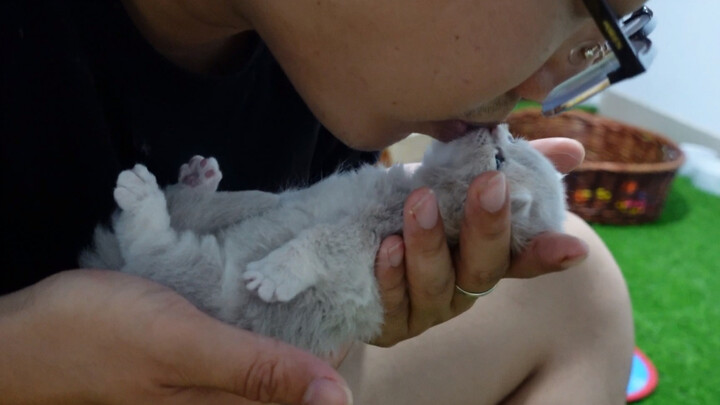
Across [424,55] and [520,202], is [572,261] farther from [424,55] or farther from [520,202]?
[424,55]

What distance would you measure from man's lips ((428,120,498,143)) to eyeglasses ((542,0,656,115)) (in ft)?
0.33

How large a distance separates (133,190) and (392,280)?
32cm

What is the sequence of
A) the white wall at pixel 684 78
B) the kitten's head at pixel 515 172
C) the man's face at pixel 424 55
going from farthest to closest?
the white wall at pixel 684 78 < the kitten's head at pixel 515 172 < the man's face at pixel 424 55

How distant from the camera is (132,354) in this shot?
69 cm

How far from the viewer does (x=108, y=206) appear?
94cm

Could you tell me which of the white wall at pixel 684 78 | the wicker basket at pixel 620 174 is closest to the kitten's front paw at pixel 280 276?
the wicker basket at pixel 620 174

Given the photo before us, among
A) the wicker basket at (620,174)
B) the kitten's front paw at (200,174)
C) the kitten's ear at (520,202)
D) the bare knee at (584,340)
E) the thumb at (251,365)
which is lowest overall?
the wicker basket at (620,174)

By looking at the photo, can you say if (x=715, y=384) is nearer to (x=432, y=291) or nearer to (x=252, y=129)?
(x=432, y=291)

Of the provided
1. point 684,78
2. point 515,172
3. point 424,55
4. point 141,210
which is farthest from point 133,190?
point 684,78

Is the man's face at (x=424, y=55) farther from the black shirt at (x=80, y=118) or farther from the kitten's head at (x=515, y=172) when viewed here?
the black shirt at (x=80, y=118)

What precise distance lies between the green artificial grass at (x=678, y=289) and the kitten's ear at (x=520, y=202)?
1.05 metres

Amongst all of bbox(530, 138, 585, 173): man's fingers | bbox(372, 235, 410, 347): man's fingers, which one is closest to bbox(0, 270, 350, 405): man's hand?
bbox(372, 235, 410, 347): man's fingers

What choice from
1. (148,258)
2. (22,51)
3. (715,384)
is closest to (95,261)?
(148,258)

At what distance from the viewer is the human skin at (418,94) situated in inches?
28.3
